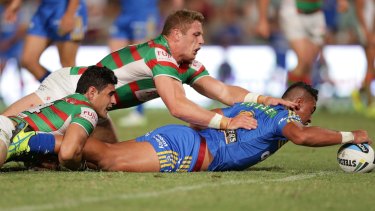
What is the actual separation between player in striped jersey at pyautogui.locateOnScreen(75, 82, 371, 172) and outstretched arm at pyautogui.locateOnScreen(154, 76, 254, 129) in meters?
0.07

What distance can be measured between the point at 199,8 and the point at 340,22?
148 inches

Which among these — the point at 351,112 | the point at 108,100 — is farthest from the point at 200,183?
the point at 351,112

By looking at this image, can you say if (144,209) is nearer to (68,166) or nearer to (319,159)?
(68,166)

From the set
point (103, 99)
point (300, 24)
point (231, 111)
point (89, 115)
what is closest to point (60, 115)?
point (89, 115)

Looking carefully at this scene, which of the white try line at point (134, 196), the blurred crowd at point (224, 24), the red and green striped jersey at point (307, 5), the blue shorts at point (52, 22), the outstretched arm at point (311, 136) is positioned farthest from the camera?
the blurred crowd at point (224, 24)

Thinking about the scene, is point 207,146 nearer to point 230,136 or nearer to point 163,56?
point 230,136

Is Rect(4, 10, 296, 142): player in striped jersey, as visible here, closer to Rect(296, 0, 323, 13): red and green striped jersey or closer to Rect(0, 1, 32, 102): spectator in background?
Rect(296, 0, 323, 13): red and green striped jersey

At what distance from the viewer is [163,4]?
951 inches

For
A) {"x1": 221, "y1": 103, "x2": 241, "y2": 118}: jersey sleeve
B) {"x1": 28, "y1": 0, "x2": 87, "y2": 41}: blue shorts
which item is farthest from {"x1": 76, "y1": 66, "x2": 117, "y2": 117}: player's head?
{"x1": 28, "y1": 0, "x2": 87, "y2": 41}: blue shorts

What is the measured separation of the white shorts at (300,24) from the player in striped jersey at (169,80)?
524 centimetres

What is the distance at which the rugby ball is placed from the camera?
7746mm

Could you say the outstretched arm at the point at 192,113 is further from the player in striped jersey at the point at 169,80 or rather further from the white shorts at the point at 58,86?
the white shorts at the point at 58,86

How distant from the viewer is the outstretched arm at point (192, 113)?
7.80 m

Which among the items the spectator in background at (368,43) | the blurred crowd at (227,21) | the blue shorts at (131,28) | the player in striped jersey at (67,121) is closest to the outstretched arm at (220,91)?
the player in striped jersey at (67,121)
